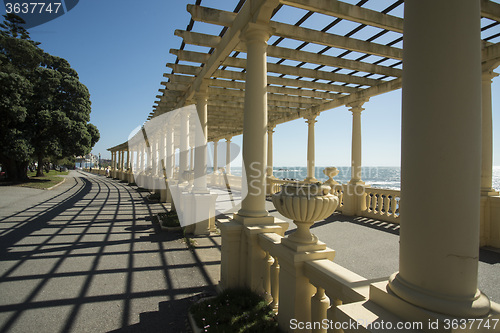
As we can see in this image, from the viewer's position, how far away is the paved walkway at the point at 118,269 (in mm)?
4477

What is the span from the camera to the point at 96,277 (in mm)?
6020

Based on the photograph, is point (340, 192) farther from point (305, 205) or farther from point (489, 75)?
point (305, 205)

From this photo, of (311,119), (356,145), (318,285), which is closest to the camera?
(318,285)

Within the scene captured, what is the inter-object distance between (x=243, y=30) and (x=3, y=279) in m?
7.26

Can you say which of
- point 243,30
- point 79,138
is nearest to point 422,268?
point 243,30

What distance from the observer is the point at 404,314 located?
2025 mm

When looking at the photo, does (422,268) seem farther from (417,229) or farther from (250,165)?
(250,165)

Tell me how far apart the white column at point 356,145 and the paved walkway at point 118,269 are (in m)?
2.13

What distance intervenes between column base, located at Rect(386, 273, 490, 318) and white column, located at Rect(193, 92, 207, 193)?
8411 mm

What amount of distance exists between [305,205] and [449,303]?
1.61 meters

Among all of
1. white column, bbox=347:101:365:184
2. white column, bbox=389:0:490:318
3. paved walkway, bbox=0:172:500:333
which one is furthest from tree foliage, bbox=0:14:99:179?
white column, bbox=389:0:490:318

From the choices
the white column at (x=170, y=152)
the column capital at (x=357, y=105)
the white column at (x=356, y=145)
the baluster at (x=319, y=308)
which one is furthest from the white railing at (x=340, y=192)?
the white column at (x=170, y=152)

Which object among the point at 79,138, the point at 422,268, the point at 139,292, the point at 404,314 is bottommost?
the point at 139,292

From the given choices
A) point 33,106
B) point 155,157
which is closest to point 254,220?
point 155,157
